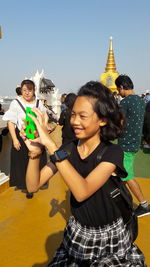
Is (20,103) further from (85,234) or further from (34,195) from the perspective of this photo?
(85,234)

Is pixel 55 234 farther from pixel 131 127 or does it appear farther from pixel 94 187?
pixel 94 187

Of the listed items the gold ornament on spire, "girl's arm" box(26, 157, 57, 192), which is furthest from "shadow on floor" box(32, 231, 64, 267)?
the gold ornament on spire

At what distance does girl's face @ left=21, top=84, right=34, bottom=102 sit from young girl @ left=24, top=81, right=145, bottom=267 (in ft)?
7.07

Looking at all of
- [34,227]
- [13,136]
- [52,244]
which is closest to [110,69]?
[13,136]

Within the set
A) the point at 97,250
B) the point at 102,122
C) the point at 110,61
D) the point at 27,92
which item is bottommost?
the point at 97,250

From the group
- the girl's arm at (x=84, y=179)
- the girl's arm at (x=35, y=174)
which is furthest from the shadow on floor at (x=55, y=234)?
the girl's arm at (x=84, y=179)

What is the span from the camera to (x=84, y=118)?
4.38ft

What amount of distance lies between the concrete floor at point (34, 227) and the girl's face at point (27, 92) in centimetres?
156

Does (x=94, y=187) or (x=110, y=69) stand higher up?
(x=110, y=69)

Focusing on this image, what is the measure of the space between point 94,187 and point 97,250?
1.23ft

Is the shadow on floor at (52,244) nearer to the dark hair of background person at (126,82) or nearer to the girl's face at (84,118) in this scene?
the girl's face at (84,118)

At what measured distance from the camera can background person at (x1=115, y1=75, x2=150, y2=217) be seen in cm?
295

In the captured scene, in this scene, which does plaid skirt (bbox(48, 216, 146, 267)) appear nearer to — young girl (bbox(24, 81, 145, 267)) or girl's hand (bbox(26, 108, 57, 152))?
young girl (bbox(24, 81, 145, 267))

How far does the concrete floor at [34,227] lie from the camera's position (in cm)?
247
